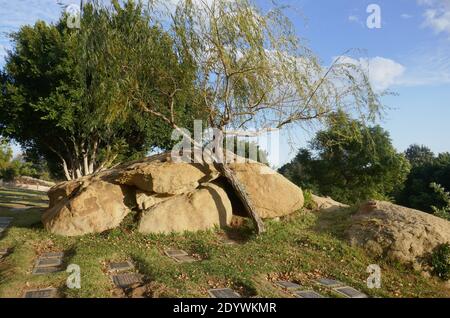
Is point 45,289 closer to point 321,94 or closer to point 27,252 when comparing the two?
point 27,252

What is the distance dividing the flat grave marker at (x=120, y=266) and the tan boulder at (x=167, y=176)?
3.47 meters

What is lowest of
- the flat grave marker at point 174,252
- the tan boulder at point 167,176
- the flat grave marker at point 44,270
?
the flat grave marker at point 44,270

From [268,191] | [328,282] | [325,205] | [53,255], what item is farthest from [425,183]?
[53,255]

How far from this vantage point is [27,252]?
8555 millimetres

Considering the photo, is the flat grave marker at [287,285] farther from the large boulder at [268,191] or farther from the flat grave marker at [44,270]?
the large boulder at [268,191]

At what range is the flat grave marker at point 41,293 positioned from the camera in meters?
5.68

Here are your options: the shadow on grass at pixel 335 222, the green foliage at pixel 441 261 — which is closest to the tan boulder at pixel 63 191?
the shadow on grass at pixel 335 222

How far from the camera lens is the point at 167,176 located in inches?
440

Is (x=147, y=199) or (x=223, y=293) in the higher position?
(x=147, y=199)

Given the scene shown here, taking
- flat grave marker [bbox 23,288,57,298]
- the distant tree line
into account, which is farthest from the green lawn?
the distant tree line

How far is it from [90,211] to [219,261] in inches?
202

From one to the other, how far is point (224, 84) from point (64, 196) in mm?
7064

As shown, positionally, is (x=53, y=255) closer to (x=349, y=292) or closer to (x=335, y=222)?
(x=349, y=292)
